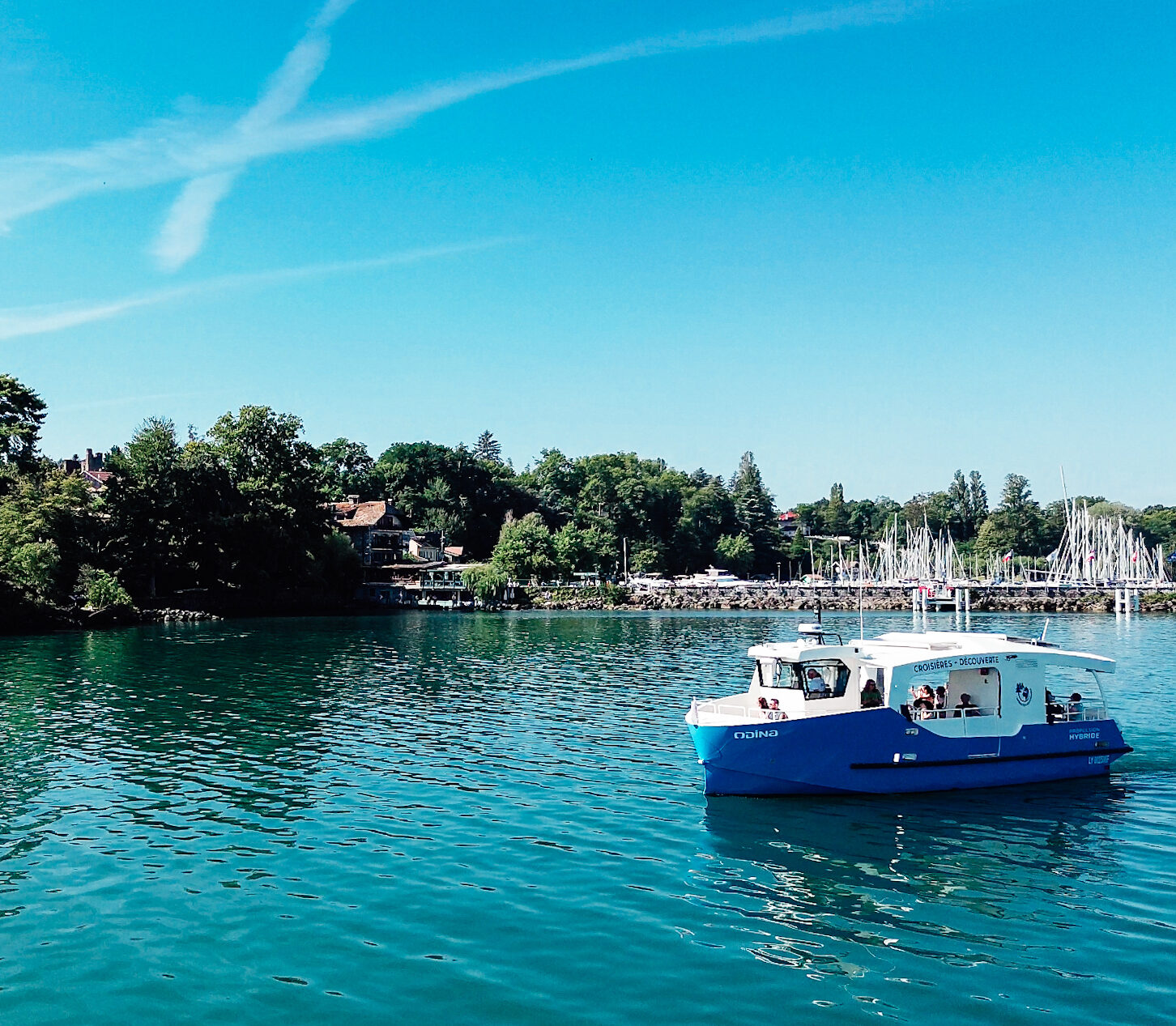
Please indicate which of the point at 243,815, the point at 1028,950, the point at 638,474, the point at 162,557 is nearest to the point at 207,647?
the point at 162,557

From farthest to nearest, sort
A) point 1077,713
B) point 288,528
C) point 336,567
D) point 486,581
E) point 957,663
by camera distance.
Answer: point 486,581
point 336,567
point 288,528
point 1077,713
point 957,663

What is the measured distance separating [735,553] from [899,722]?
160m

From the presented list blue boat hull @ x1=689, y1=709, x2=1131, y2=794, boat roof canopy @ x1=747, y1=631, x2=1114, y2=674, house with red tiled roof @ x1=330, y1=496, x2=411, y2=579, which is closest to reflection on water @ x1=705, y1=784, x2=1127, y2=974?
blue boat hull @ x1=689, y1=709, x2=1131, y2=794

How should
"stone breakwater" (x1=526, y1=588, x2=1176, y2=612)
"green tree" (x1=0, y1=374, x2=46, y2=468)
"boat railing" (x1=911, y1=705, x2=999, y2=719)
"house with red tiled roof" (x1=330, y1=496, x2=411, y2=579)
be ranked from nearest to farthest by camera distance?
"boat railing" (x1=911, y1=705, x2=999, y2=719), "green tree" (x1=0, y1=374, x2=46, y2=468), "stone breakwater" (x1=526, y1=588, x2=1176, y2=612), "house with red tiled roof" (x1=330, y1=496, x2=411, y2=579)

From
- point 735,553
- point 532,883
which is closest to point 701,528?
point 735,553

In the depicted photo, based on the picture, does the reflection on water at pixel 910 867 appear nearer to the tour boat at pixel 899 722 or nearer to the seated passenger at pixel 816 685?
the tour boat at pixel 899 722

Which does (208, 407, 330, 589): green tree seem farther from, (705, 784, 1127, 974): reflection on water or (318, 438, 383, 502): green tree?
(705, 784, 1127, 974): reflection on water

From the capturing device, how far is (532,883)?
20.5 m

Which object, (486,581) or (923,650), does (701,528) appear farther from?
(923,650)

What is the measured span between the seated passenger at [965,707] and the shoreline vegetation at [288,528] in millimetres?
54384

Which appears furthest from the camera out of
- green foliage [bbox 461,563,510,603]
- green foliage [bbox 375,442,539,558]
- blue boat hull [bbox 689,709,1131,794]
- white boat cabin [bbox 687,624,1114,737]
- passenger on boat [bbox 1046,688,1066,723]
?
green foliage [bbox 375,442,539,558]

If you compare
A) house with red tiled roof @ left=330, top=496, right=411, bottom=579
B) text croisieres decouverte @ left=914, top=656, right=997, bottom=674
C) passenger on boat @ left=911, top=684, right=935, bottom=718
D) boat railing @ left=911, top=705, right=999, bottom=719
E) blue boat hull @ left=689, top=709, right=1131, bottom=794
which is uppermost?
house with red tiled roof @ left=330, top=496, right=411, bottom=579

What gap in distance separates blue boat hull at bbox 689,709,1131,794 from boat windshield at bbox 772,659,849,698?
1783mm

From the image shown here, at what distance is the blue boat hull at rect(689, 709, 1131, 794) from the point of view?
86.5ft
